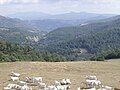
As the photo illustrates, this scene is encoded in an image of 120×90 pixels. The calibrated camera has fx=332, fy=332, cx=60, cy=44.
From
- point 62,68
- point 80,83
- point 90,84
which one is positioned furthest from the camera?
point 62,68

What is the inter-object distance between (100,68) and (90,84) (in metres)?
16.5

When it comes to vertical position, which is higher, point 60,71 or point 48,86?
point 48,86

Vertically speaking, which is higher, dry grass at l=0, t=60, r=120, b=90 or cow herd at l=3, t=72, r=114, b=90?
cow herd at l=3, t=72, r=114, b=90

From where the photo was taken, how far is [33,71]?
39438mm

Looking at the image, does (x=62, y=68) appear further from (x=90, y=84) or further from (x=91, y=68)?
(x=90, y=84)

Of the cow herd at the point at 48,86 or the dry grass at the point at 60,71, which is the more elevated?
the cow herd at the point at 48,86

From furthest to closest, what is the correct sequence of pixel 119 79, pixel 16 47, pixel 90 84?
pixel 16 47 → pixel 119 79 → pixel 90 84

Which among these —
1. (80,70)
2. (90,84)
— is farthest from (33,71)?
(90,84)

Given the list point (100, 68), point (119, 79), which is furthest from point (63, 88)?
point (100, 68)

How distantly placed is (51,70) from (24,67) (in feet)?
13.3

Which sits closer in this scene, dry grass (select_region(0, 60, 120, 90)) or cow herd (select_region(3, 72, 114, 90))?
cow herd (select_region(3, 72, 114, 90))

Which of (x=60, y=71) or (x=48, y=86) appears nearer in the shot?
(x=48, y=86)

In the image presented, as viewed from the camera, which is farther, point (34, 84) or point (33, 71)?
point (33, 71)

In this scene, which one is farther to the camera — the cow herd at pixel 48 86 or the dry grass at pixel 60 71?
the dry grass at pixel 60 71
